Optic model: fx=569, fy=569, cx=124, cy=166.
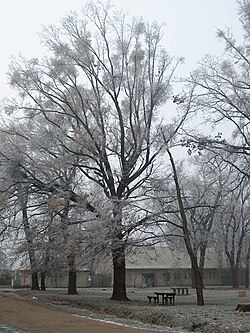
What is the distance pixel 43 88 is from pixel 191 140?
11.0m

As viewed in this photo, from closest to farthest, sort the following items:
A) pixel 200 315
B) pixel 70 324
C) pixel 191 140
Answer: pixel 70 324, pixel 200 315, pixel 191 140

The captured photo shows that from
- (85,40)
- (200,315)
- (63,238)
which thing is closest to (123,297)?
(63,238)

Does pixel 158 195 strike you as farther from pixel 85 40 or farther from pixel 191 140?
pixel 85 40

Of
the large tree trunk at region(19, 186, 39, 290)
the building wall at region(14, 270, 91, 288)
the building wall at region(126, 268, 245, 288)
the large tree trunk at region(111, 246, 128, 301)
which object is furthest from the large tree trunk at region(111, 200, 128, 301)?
the building wall at region(126, 268, 245, 288)

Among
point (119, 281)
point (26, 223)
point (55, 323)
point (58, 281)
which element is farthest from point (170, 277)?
point (55, 323)

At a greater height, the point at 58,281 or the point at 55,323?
the point at 58,281

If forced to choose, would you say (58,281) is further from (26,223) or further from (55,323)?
(55,323)

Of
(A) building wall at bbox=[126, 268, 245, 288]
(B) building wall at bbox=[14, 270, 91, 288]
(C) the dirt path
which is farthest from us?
(A) building wall at bbox=[126, 268, 245, 288]

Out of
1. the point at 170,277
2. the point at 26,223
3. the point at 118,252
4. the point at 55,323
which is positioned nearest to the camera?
the point at 55,323

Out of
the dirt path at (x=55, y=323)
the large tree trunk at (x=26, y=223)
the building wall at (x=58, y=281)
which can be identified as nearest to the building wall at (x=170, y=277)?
the building wall at (x=58, y=281)

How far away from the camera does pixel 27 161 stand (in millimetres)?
33125

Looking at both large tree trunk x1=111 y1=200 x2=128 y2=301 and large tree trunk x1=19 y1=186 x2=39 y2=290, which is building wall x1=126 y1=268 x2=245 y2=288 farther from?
large tree trunk x1=111 y1=200 x2=128 y2=301

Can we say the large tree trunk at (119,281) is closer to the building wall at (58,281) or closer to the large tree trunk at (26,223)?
the large tree trunk at (26,223)

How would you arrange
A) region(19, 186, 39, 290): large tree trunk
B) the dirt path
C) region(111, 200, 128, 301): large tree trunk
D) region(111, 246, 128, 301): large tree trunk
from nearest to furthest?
the dirt path → region(111, 200, 128, 301): large tree trunk → region(111, 246, 128, 301): large tree trunk → region(19, 186, 39, 290): large tree trunk
